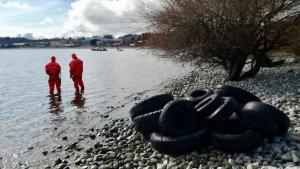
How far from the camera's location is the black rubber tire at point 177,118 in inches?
293

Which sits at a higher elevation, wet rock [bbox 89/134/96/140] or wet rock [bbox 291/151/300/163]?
wet rock [bbox 291/151/300/163]

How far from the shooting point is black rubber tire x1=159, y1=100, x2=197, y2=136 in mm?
7438

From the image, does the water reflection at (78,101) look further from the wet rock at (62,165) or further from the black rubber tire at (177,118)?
the black rubber tire at (177,118)

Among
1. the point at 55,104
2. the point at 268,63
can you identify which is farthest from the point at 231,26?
the point at 55,104

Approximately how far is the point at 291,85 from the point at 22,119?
11.2 m

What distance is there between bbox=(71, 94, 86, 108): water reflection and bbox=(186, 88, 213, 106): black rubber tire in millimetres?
8716

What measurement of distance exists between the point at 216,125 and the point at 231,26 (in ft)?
29.6

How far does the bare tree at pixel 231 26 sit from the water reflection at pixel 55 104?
6665 millimetres

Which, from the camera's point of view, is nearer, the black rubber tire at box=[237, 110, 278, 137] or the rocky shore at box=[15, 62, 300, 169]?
the rocky shore at box=[15, 62, 300, 169]

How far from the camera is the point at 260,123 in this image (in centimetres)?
674

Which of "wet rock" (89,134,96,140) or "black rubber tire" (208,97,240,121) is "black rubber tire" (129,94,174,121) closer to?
"wet rock" (89,134,96,140)

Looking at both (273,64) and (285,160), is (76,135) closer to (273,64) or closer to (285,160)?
(285,160)

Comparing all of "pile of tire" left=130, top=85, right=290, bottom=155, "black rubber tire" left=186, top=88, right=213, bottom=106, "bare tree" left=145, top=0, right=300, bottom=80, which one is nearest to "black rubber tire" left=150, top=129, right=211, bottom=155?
"pile of tire" left=130, top=85, right=290, bottom=155

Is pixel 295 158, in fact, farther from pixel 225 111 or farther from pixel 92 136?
pixel 92 136
